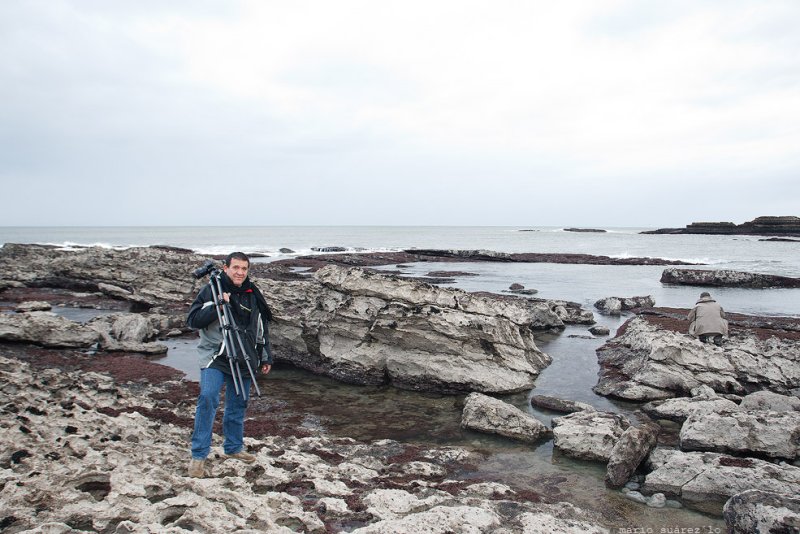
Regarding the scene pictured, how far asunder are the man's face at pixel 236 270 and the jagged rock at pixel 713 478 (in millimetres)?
7160

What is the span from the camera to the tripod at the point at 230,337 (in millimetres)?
6562

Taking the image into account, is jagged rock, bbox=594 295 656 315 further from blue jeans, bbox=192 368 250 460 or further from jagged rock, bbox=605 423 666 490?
blue jeans, bbox=192 368 250 460

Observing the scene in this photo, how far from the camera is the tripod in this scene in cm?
656

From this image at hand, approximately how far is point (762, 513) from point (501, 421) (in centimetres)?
464

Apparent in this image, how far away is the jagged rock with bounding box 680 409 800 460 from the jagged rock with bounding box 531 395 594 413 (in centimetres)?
243

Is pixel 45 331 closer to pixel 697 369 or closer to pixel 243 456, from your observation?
Answer: pixel 243 456

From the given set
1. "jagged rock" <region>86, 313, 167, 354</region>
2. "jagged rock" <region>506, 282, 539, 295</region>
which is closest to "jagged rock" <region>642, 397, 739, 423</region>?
"jagged rock" <region>86, 313, 167, 354</region>

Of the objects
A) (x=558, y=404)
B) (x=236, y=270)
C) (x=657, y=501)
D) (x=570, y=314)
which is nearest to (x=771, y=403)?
(x=558, y=404)

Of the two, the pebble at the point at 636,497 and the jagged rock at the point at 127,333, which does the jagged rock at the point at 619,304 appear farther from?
the jagged rock at the point at 127,333

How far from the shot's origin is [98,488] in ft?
17.8

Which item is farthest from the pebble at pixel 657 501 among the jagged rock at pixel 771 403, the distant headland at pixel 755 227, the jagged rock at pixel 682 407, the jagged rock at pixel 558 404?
the distant headland at pixel 755 227

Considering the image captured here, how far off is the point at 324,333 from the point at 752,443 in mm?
10407

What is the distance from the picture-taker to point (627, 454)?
7.58 m

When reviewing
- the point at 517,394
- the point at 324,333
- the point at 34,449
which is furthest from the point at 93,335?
the point at 517,394
